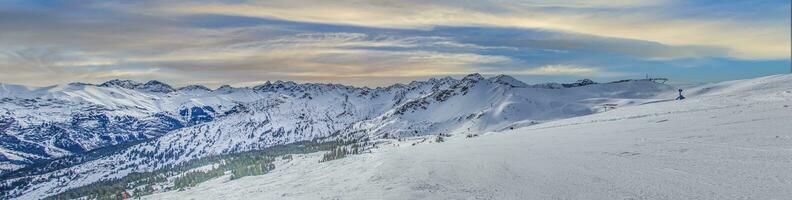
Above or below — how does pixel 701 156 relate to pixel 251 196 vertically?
above

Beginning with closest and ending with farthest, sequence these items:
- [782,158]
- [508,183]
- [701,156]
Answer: [782,158] < [508,183] < [701,156]

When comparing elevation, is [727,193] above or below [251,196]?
above

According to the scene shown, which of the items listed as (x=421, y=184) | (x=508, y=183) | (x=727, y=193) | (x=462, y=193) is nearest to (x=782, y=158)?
(x=727, y=193)

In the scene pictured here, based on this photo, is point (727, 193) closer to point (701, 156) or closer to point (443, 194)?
point (701, 156)

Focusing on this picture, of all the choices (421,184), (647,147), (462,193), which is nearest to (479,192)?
(462,193)

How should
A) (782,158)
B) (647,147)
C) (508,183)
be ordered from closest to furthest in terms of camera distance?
(782,158)
(508,183)
(647,147)

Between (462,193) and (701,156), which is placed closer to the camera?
(462,193)

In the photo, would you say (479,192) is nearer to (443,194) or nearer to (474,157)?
(443,194)

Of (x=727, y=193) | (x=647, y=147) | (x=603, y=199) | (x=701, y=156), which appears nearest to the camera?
(x=727, y=193)

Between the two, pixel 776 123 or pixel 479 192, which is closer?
pixel 479 192
